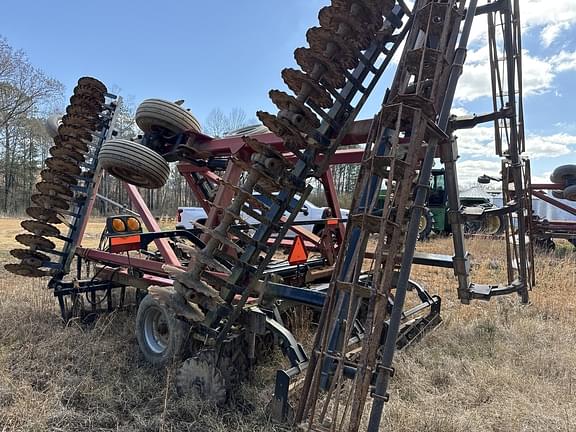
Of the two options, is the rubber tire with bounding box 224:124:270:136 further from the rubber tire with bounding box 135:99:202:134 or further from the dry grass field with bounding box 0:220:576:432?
the dry grass field with bounding box 0:220:576:432

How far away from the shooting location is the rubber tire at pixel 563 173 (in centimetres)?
699

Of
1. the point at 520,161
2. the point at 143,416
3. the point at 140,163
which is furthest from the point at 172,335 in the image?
the point at 520,161

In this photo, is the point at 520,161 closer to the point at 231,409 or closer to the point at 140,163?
the point at 231,409

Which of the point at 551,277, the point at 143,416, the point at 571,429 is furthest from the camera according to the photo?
the point at 551,277

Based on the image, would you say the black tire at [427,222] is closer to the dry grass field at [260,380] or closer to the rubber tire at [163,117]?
the dry grass field at [260,380]

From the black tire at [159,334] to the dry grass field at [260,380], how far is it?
12cm

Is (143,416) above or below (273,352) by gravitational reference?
below

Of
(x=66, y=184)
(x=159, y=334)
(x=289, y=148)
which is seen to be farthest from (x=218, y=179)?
(x=66, y=184)

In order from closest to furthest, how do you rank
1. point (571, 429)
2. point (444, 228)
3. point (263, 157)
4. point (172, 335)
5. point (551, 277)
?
point (571, 429) < point (263, 157) < point (172, 335) < point (551, 277) < point (444, 228)

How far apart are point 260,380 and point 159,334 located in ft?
3.53

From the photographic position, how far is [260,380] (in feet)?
10.9

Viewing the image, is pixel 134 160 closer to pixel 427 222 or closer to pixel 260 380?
pixel 260 380

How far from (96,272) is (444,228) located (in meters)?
13.1

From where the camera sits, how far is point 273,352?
3.75 m
